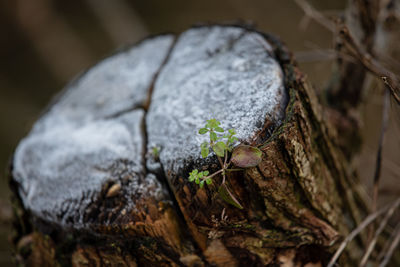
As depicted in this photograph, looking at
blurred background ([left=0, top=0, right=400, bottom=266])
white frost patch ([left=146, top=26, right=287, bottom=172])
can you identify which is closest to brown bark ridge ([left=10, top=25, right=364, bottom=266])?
white frost patch ([left=146, top=26, right=287, bottom=172])

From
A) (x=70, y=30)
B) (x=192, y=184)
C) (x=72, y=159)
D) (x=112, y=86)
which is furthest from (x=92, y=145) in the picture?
(x=70, y=30)

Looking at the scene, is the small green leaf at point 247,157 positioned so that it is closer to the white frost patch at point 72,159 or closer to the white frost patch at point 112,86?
the white frost patch at point 72,159

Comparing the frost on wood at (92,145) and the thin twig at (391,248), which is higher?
the frost on wood at (92,145)

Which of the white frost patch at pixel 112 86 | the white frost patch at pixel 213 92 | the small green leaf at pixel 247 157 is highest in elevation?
the white frost patch at pixel 112 86

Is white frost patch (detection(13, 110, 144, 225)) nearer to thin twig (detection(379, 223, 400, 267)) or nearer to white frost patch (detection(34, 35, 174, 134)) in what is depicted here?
white frost patch (detection(34, 35, 174, 134))

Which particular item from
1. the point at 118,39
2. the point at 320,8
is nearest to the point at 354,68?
Result: the point at 320,8

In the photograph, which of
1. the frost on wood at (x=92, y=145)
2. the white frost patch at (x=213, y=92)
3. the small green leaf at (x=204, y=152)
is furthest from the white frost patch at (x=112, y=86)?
the small green leaf at (x=204, y=152)

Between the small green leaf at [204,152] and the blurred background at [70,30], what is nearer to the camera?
the small green leaf at [204,152]

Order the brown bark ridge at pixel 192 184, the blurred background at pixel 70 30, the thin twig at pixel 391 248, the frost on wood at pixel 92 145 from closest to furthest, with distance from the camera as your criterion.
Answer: the brown bark ridge at pixel 192 184
the frost on wood at pixel 92 145
the thin twig at pixel 391 248
the blurred background at pixel 70 30
